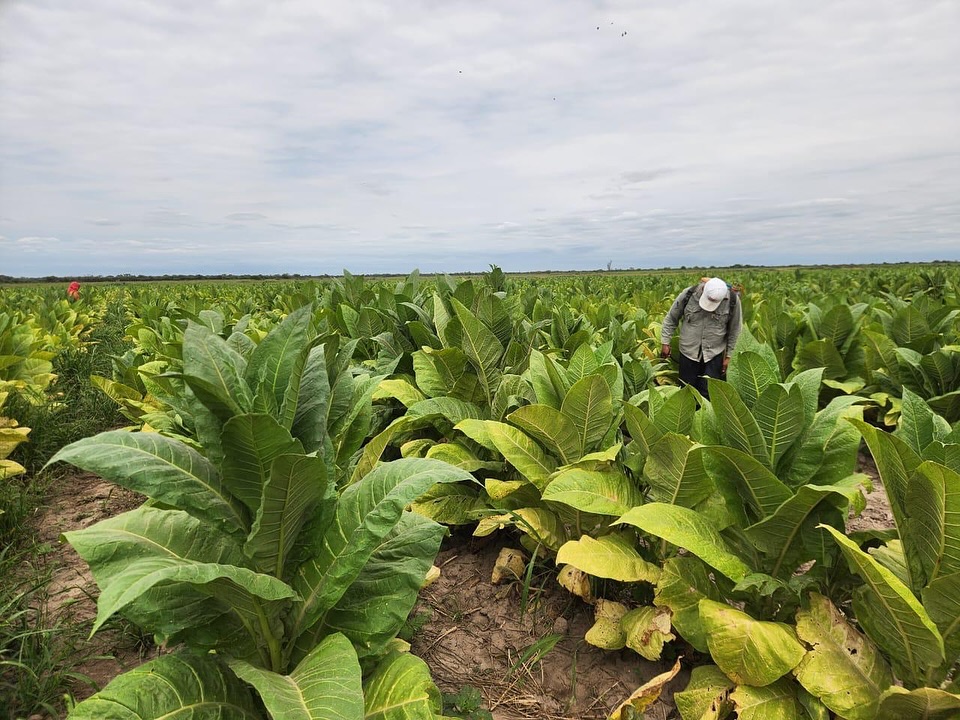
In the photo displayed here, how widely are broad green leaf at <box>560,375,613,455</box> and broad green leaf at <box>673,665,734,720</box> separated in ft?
3.70

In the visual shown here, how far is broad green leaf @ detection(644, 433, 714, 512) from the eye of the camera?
240 centimetres

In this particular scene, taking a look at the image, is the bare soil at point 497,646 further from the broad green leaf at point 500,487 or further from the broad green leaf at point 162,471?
the broad green leaf at point 162,471

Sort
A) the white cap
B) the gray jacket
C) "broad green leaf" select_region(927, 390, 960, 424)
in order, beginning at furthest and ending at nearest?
the gray jacket < the white cap < "broad green leaf" select_region(927, 390, 960, 424)

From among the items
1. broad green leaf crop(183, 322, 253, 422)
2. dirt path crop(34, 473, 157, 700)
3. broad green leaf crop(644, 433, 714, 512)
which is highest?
broad green leaf crop(183, 322, 253, 422)

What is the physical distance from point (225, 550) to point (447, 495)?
1839 millimetres

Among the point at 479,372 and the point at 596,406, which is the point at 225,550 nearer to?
the point at 596,406

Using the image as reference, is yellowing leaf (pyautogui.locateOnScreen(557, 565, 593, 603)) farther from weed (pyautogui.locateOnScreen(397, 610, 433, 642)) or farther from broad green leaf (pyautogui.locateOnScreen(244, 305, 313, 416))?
broad green leaf (pyautogui.locateOnScreen(244, 305, 313, 416))

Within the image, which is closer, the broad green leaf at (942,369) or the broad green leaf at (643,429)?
the broad green leaf at (643,429)

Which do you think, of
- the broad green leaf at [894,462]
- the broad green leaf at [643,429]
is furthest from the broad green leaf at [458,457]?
the broad green leaf at [894,462]

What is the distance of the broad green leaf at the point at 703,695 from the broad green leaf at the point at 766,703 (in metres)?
0.06

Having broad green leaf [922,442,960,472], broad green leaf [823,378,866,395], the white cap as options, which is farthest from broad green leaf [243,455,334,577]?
the white cap

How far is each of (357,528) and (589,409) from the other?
4.85 feet

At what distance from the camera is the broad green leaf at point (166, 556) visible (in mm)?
1278

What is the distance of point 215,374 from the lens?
1551mm
